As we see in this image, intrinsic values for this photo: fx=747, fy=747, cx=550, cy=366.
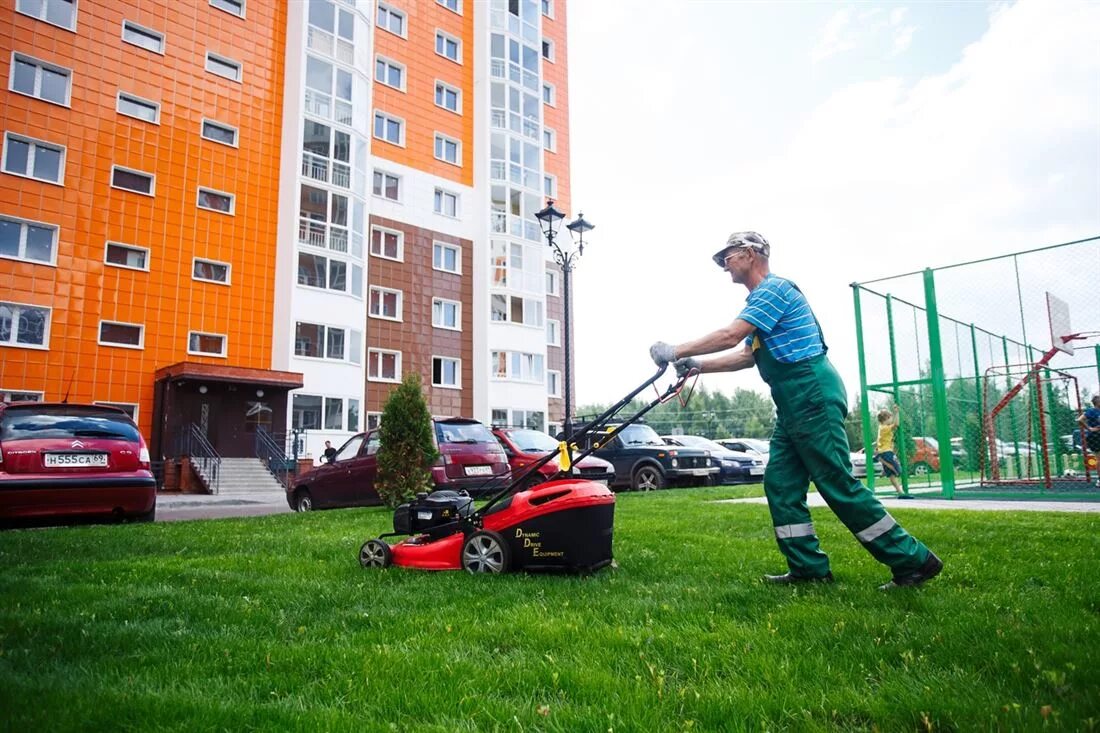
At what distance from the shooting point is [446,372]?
3456cm

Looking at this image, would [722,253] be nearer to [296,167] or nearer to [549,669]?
[549,669]

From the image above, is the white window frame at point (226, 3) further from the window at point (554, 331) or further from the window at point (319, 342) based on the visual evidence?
the window at point (554, 331)

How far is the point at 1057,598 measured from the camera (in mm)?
3979

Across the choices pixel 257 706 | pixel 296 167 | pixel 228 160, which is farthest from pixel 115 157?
pixel 257 706

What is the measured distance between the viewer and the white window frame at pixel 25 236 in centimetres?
2278

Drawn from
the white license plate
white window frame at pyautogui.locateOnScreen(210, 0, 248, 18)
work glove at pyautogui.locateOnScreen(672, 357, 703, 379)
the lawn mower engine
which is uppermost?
white window frame at pyautogui.locateOnScreen(210, 0, 248, 18)

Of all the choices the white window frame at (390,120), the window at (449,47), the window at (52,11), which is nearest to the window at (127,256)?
the window at (52,11)

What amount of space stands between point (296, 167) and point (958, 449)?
80.5ft

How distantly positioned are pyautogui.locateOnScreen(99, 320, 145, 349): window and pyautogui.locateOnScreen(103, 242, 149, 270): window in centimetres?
197

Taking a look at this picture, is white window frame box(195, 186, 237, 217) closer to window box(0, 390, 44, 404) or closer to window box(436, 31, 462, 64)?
window box(0, 390, 44, 404)

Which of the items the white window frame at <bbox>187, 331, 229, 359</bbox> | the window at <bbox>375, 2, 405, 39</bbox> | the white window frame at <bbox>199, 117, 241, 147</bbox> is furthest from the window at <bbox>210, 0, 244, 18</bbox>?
the white window frame at <bbox>187, 331, 229, 359</bbox>

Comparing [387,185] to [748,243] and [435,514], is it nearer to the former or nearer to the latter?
[435,514]

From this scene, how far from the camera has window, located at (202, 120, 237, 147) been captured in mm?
27375

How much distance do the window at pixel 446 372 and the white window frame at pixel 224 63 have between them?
1365 cm
